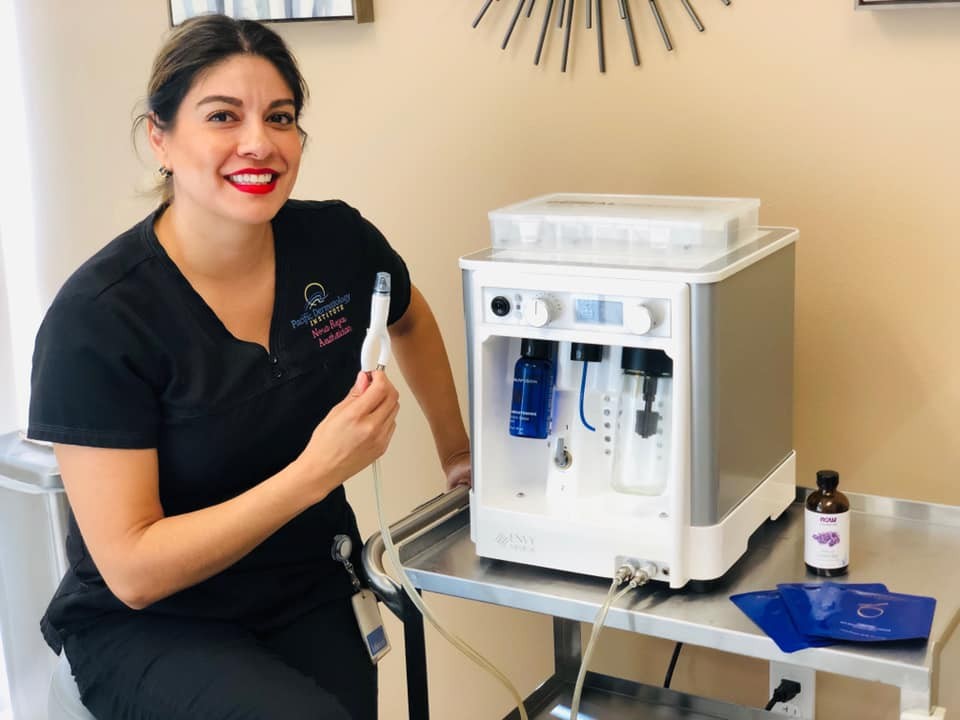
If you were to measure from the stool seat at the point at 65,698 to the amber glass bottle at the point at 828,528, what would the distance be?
3.12 ft

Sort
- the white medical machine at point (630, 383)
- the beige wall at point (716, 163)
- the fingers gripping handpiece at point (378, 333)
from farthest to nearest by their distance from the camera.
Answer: the beige wall at point (716, 163), the fingers gripping handpiece at point (378, 333), the white medical machine at point (630, 383)

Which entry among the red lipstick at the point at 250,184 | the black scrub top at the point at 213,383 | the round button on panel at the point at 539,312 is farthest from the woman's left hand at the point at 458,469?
the red lipstick at the point at 250,184

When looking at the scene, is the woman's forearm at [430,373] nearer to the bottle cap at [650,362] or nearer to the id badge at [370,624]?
the id badge at [370,624]

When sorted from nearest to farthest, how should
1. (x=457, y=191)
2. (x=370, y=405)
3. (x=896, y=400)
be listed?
(x=370, y=405) → (x=896, y=400) → (x=457, y=191)

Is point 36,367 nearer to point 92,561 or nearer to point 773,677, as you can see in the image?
point 92,561

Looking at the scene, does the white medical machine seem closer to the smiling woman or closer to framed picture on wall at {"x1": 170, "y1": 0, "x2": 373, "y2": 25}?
the smiling woman

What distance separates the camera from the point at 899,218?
5.40 feet

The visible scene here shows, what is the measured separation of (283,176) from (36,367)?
1.31 ft

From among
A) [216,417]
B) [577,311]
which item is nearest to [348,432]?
[216,417]

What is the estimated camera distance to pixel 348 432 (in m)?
1.44

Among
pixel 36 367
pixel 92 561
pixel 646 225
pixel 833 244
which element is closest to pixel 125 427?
pixel 36 367

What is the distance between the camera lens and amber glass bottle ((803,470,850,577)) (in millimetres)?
1374

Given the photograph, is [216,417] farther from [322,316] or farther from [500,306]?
[500,306]

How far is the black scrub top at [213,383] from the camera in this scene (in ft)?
4.75
